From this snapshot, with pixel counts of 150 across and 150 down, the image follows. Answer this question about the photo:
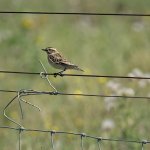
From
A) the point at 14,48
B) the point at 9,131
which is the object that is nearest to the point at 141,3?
the point at 14,48

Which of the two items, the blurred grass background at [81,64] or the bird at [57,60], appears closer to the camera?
the bird at [57,60]

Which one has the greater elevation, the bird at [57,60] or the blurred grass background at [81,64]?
the blurred grass background at [81,64]

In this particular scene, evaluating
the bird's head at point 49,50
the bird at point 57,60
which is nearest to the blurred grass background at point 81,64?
the bird at point 57,60

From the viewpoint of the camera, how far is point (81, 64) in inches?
527

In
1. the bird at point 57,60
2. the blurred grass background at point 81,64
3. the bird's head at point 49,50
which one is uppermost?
the blurred grass background at point 81,64

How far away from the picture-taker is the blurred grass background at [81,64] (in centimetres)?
915

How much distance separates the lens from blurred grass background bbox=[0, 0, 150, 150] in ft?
30.0

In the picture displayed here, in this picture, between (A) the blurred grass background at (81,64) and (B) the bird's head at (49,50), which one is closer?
(B) the bird's head at (49,50)

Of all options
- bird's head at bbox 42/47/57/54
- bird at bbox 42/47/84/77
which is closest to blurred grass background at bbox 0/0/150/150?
bird at bbox 42/47/84/77

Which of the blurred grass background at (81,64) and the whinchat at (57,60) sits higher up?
the blurred grass background at (81,64)

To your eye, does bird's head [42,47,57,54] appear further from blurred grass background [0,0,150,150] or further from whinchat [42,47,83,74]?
blurred grass background [0,0,150,150]

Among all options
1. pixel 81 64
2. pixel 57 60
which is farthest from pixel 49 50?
pixel 81 64

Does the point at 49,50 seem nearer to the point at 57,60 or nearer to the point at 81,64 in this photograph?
the point at 57,60

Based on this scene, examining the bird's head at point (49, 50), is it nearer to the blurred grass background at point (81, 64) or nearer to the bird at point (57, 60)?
the bird at point (57, 60)
